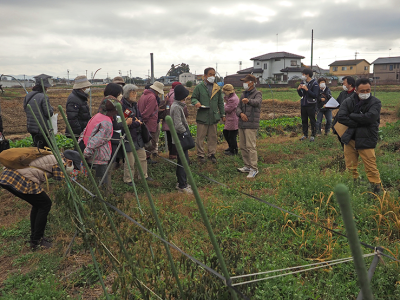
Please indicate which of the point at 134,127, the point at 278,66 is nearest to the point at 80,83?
the point at 134,127

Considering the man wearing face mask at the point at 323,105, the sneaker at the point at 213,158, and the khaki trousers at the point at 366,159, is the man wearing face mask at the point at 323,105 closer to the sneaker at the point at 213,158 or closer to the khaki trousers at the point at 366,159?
the sneaker at the point at 213,158

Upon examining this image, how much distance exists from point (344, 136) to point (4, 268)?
4.93m

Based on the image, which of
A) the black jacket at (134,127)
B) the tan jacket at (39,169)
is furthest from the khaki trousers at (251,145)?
the tan jacket at (39,169)

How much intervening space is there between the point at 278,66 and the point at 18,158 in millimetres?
61977

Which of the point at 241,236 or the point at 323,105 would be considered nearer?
the point at 241,236

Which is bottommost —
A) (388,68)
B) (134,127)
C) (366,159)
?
(366,159)

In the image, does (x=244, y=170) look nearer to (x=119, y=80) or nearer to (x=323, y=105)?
(x=119, y=80)

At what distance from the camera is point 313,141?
30.3 ft

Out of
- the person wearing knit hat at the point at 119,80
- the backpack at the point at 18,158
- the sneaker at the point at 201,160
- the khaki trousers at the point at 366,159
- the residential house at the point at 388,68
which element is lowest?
the sneaker at the point at 201,160

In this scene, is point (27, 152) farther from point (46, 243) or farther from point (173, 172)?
point (173, 172)

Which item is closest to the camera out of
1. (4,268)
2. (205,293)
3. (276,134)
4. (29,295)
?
(205,293)

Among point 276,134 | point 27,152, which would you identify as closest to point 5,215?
point 27,152

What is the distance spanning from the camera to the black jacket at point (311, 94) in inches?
360

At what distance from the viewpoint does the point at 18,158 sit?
135 inches
